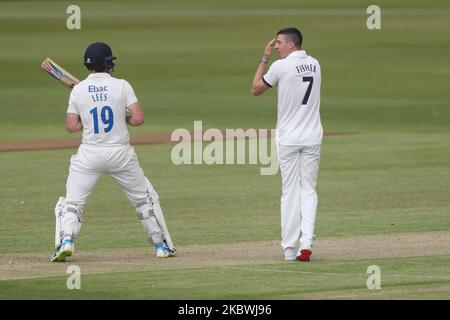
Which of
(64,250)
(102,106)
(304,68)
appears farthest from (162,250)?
(304,68)

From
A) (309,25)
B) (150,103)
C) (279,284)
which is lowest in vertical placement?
(279,284)

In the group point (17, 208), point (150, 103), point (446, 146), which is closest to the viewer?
point (17, 208)

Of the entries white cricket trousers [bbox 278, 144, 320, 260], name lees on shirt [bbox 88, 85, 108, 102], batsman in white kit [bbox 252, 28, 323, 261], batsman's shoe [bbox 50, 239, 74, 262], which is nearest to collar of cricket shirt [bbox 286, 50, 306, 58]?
batsman in white kit [bbox 252, 28, 323, 261]

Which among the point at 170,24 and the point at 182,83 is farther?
the point at 170,24

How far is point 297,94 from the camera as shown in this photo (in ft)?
41.9

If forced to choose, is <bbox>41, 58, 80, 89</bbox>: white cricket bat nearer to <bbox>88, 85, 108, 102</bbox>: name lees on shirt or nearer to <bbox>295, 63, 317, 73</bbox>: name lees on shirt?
<bbox>88, 85, 108, 102</bbox>: name lees on shirt

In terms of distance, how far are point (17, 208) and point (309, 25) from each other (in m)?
43.1

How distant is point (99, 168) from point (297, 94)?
230 cm

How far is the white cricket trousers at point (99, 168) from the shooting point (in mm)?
12758

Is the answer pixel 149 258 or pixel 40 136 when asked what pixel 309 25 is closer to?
pixel 40 136

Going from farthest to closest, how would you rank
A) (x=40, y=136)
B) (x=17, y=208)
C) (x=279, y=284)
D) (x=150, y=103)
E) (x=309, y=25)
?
(x=309, y=25) < (x=150, y=103) < (x=40, y=136) < (x=17, y=208) < (x=279, y=284)

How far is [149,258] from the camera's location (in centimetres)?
1321

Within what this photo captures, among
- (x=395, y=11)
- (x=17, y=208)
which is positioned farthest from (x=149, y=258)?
(x=395, y=11)

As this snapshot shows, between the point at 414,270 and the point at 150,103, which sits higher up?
the point at 150,103
